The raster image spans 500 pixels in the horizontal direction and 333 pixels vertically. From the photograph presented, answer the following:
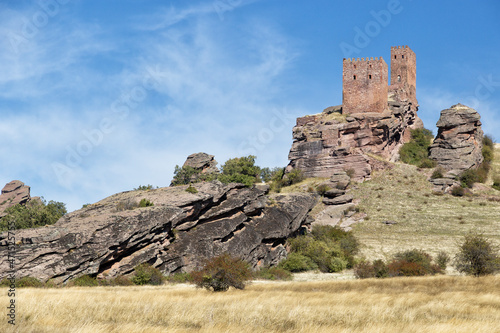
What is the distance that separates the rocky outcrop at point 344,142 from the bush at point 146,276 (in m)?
52.4

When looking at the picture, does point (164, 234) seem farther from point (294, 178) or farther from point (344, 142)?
point (344, 142)

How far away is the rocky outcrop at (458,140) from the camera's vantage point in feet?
282

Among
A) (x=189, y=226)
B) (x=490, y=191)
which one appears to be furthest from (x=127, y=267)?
(x=490, y=191)

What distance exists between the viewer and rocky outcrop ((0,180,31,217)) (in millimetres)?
100637

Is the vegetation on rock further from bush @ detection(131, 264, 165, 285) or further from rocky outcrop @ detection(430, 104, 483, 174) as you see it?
rocky outcrop @ detection(430, 104, 483, 174)

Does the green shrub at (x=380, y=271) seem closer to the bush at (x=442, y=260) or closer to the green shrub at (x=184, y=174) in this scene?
the bush at (x=442, y=260)

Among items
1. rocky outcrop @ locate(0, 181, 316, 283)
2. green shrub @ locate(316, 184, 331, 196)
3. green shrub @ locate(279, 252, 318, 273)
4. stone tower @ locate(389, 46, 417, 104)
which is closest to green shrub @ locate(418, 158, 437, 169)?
green shrub @ locate(316, 184, 331, 196)

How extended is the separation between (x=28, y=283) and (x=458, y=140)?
76.6 m

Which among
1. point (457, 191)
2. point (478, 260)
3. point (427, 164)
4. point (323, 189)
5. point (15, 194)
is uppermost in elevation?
point (427, 164)

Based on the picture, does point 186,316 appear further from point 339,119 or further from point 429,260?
point 339,119

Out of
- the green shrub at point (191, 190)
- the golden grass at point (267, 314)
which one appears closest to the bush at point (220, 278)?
the golden grass at point (267, 314)

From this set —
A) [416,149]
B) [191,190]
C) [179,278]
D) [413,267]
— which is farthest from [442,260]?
[416,149]

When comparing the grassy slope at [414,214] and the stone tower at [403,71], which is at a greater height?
the stone tower at [403,71]

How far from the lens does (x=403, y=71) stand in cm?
10538
